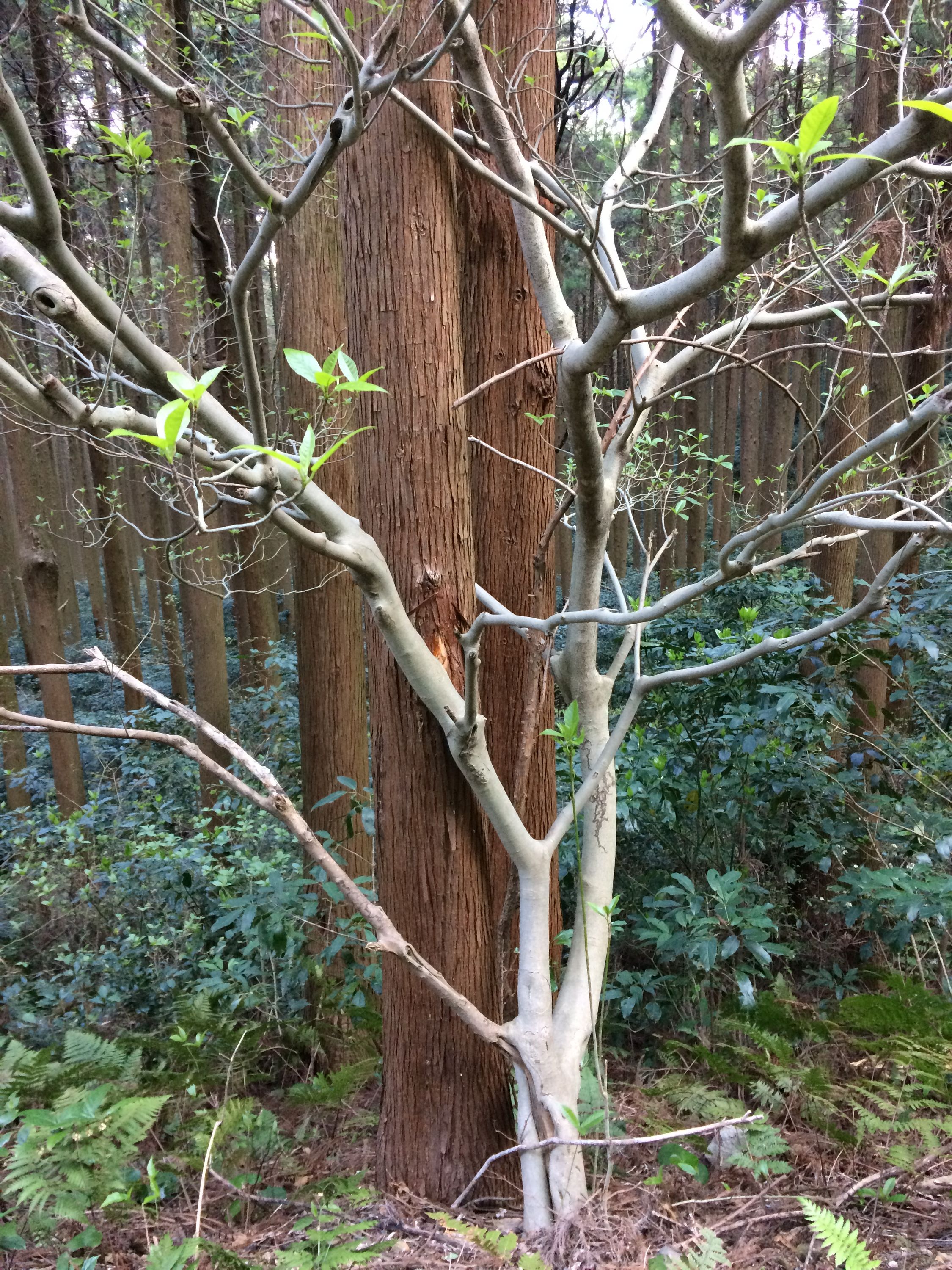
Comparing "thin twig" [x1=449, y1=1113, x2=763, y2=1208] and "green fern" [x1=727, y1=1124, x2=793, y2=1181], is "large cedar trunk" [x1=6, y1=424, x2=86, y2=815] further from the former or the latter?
"green fern" [x1=727, y1=1124, x2=793, y2=1181]

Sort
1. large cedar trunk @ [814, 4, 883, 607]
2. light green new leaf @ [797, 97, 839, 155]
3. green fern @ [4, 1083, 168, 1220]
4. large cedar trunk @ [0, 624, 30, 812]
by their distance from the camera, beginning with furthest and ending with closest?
1. large cedar trunk @ [0, 624, 30, 812]
2. large cedar trunk @ [814, 4, 883, 607]
3. green fern @ [4, 1083, 168, 1220]
4. light green new leaf @ [797, 97, 839, 155]

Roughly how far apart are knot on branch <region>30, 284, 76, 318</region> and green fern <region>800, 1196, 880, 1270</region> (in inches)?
99.3

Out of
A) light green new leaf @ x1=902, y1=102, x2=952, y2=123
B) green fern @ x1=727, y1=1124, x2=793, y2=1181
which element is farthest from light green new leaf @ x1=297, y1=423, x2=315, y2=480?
green fern @ x1=727, y1=1124, x2=793, y2=1181

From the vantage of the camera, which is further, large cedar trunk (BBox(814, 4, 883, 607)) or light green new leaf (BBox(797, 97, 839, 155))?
large cedar trunk (BBox(814, 4, 883, 607))

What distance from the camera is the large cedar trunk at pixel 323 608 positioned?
16.2ft

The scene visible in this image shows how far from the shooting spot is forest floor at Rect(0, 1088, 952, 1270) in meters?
2.02

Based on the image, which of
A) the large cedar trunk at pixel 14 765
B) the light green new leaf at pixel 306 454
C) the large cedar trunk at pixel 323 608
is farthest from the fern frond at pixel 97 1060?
the large cedar trunk at pixel 14 765

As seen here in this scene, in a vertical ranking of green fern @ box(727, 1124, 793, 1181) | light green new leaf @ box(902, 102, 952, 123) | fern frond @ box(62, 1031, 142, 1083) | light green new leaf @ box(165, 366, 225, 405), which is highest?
light green new leaf @ box(902, 102, 952, 123)

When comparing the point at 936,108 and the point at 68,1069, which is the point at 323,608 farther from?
the point at 936,108

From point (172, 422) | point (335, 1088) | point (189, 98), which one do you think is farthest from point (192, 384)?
point (335, 1088)

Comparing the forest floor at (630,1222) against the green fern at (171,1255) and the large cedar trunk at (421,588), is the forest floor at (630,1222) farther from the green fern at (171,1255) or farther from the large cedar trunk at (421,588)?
the large cedar trunk at (421,588)

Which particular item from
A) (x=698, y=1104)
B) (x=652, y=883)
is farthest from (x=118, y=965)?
(x=698, y=1104)

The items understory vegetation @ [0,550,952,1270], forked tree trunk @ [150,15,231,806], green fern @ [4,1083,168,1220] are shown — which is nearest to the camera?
green fern @ [4,1083,168,1220]

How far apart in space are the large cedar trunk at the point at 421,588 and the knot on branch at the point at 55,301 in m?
0.96
